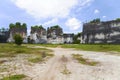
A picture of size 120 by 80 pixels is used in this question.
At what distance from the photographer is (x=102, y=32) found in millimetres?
104750

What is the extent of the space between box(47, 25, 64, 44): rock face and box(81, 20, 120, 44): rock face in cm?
2885

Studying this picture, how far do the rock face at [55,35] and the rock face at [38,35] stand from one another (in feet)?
9.91

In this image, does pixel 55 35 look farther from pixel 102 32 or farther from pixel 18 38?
pixel 18 38

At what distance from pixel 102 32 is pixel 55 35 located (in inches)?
1653

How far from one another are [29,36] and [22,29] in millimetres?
7572

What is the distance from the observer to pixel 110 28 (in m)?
101

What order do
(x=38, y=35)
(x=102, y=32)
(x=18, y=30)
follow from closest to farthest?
(x=102, y=32) → (x=18, y=30) → (x=38, y=35)

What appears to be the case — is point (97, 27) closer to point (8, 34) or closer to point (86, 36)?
point (86, 36)

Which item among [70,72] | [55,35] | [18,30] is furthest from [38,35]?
[70,72]

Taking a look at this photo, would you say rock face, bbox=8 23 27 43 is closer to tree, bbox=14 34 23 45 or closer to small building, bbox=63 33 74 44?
small building, bbox=63 33 74 44

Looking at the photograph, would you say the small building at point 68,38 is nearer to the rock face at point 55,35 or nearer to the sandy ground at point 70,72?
the rock face at point 55,35

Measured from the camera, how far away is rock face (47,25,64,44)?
5546 inches

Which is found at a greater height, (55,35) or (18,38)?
(55,35)

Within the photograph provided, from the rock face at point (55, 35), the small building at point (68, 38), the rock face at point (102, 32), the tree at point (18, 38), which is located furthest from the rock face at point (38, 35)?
the tree at point (18, 38)
